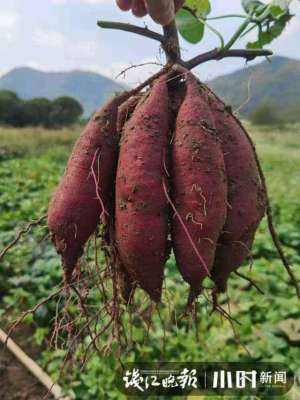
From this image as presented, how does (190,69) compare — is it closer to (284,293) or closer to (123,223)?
(123,223)

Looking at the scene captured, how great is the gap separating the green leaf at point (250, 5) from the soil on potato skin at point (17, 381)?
87.2 inches

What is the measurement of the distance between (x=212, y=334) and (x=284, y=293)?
759 millimetres

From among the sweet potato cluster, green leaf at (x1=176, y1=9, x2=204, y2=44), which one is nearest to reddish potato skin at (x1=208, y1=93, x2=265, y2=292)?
the sweet potato cluster

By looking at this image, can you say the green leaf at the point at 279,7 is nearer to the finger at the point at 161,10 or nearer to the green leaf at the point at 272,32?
the green leaf at the point at 272,32

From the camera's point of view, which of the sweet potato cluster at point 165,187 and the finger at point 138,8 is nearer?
the sweet potato cluster at point 165,187

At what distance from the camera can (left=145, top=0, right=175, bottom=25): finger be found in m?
0.89

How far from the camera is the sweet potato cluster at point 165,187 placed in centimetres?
88

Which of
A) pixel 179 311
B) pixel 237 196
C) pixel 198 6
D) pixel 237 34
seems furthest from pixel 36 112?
pixel 237 196

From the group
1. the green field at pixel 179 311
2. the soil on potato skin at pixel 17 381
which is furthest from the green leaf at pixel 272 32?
the soil on potato skin at pixel 17 381

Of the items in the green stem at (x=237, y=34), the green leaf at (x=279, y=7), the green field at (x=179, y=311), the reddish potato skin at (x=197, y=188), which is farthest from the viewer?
the green field at (x=179, y=311)

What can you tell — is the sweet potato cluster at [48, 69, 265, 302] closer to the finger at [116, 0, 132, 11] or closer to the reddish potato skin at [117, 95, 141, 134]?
the reddish potato skin at [117, 95, 141, 134]

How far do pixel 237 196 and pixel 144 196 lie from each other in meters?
0.18

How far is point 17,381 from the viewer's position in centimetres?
288

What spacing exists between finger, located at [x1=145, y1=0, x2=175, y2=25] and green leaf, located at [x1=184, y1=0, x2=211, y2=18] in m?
0.22
